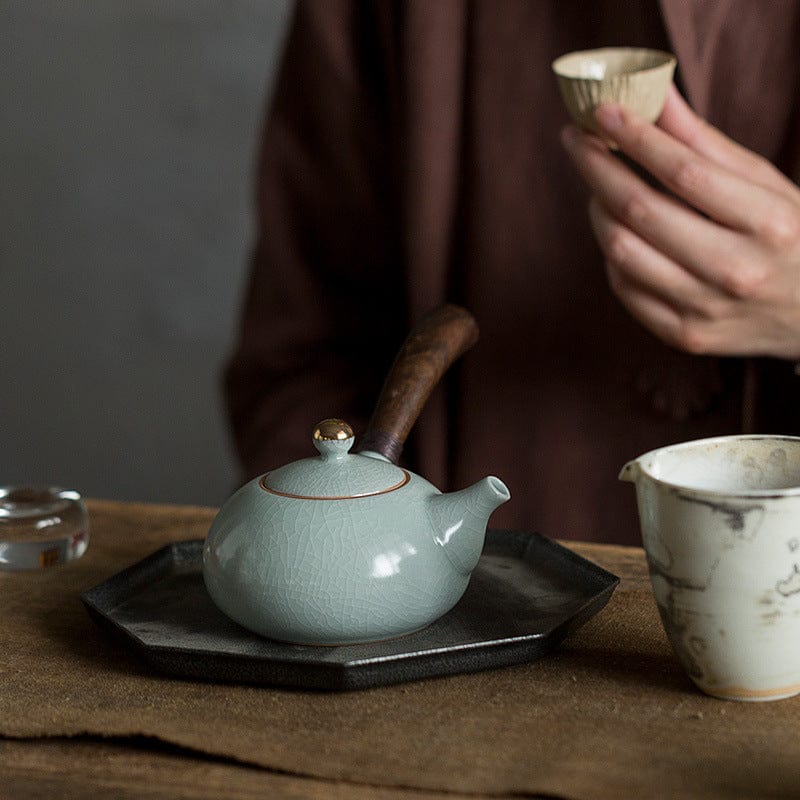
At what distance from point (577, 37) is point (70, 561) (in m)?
0.67

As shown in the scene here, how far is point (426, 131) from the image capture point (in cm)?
111

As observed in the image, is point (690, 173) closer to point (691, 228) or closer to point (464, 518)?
point (691, 228)

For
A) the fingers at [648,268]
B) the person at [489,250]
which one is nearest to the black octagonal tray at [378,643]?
the fingers at [648,268]

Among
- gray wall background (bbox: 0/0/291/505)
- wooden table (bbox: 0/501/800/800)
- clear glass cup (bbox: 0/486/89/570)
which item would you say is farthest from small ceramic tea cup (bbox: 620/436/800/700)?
gray wall background (bbox: 0/0/291/505)

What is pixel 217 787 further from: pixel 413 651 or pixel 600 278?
pixel 600 278

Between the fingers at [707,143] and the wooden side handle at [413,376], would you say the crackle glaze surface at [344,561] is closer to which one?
the wooden side handle at [413,376]

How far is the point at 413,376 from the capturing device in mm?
713

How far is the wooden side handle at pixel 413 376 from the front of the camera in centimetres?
69

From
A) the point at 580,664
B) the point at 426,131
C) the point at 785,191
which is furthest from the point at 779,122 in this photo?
the point at 580,664

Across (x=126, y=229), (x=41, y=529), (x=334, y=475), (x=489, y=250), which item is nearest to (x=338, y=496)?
(x=334, y=475)

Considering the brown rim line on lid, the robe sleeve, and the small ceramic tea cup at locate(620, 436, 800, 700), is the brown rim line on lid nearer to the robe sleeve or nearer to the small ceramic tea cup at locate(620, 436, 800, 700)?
the small ceramic tea cup at locate(620, 436, 800, 700)

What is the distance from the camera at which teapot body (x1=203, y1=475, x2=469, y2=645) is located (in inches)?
22.3

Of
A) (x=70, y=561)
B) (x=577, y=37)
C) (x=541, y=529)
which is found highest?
(x=577, y=37)

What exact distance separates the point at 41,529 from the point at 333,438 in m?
0.27
